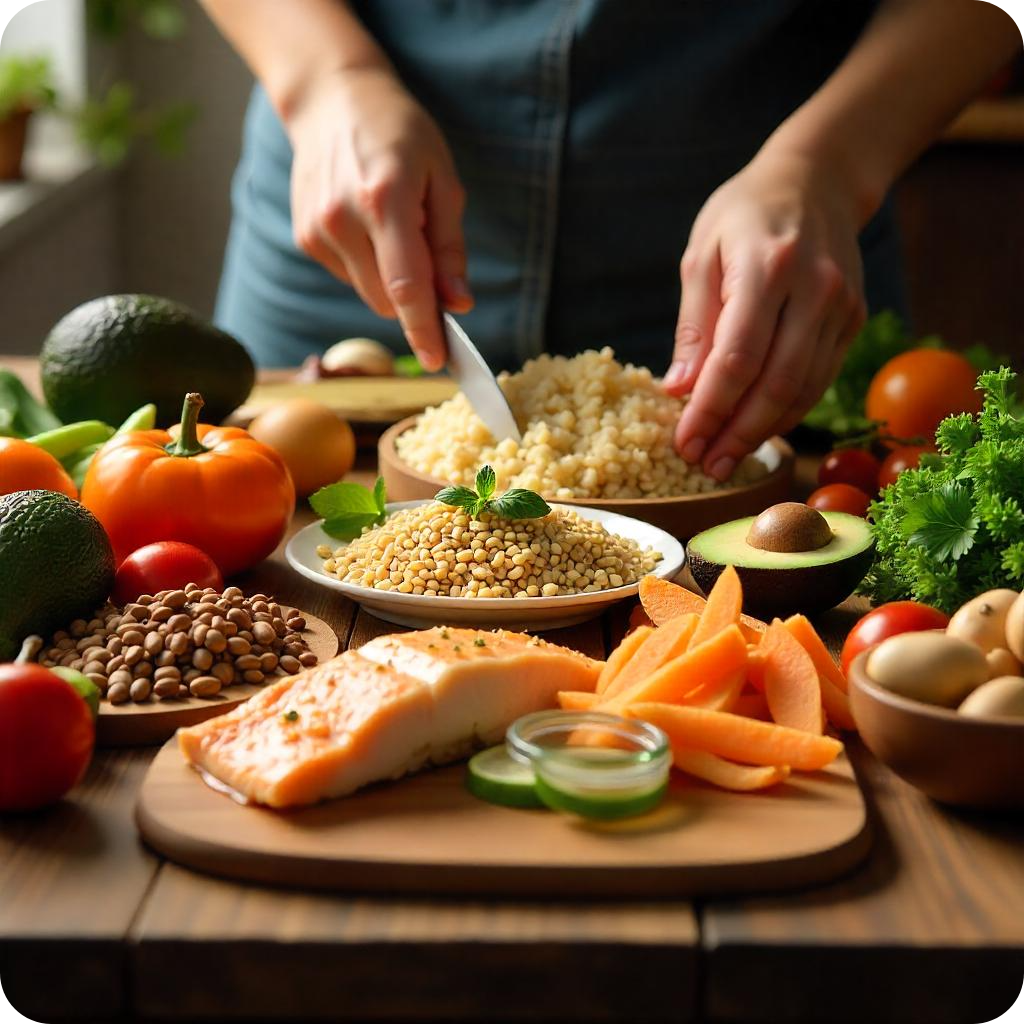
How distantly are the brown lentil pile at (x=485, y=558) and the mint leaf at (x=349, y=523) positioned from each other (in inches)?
3.0

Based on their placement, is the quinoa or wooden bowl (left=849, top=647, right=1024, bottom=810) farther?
the quinoa

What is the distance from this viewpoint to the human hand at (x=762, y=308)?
6.07ft

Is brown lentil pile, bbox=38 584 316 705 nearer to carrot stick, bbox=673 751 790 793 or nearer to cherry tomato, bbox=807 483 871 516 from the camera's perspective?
carrot stick, bbox=673 751 790 793

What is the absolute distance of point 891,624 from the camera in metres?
1.33

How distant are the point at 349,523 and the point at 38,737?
615 mm

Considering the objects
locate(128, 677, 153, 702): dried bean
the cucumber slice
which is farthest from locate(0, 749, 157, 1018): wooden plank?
the cucumber slice

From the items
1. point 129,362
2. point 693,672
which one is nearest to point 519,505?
point 693,672

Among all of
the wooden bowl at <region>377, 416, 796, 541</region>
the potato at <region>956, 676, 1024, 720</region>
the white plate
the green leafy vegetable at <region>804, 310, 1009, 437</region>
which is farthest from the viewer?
the green leafy vegetable at <region>804, 310, 1009, 437</region>

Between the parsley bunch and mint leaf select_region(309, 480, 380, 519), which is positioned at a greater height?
the parsley bunch

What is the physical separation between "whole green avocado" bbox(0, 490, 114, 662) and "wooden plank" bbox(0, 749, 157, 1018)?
0.26 meters

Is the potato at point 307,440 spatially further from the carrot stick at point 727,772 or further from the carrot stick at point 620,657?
the carrot stick at point 727,772

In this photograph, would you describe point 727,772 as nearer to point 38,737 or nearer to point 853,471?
point 38,737

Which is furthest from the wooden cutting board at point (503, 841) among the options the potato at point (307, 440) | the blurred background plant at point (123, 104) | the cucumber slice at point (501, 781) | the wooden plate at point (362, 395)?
the blurred background plant at point (123, 104)

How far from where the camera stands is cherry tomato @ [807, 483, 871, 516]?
5.99 ft
